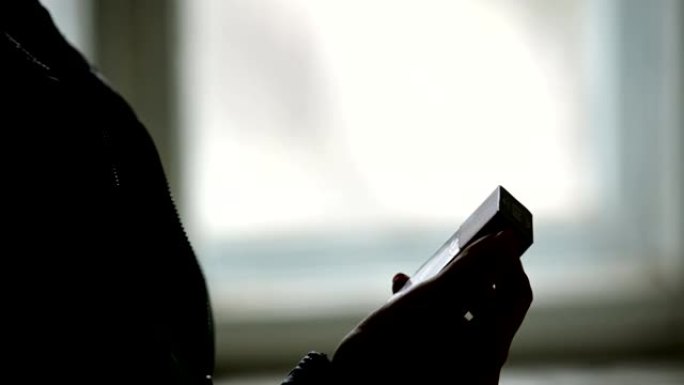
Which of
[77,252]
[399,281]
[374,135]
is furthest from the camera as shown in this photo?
[374,135]

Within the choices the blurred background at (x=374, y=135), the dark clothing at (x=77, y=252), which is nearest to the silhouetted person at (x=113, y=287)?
the dark clothing at (x=77, y=252)

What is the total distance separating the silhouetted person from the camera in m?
0.50

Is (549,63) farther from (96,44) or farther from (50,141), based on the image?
(50,141)

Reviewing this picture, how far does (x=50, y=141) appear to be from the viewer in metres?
0.53

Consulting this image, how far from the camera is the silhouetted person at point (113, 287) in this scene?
50cm

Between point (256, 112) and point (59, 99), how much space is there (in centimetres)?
98

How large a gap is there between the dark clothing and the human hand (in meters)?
0.10

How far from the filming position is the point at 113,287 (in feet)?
1.71

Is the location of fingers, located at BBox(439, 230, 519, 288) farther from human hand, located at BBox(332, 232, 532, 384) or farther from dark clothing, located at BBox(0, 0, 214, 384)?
dark clothing, located at BBox(0, 0, 214, 384)

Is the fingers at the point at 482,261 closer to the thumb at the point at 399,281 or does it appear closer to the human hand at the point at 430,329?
the human hand at the point at 430,329

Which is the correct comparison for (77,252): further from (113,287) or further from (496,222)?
(496,222)

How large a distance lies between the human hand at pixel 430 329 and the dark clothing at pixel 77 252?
0.10 meters

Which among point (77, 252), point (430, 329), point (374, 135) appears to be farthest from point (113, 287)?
point (374, 135)

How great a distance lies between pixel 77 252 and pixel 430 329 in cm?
19
